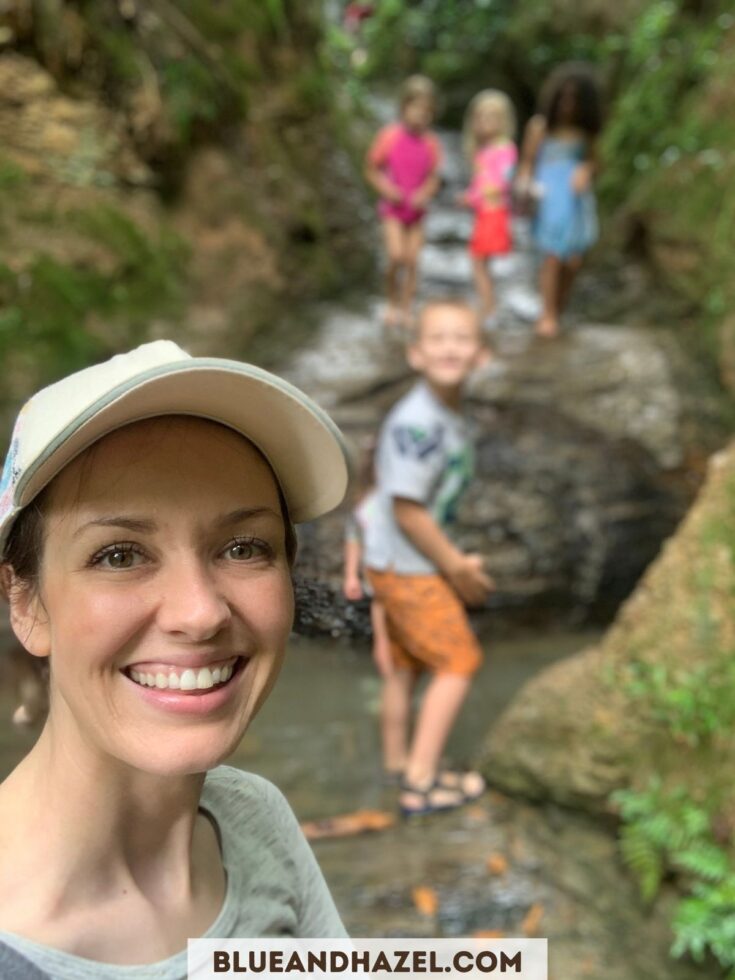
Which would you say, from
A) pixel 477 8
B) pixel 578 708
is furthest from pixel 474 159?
pixel 477 8

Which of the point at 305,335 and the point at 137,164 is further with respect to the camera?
the point at 305,335

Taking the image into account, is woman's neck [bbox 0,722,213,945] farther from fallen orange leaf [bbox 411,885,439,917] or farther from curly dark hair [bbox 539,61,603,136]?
curly dark hair [bbox 539,61,603,136]

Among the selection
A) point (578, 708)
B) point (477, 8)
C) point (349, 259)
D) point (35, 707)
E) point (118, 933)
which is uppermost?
point (477, 8)

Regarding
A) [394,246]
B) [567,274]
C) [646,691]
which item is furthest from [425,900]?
[567,274]

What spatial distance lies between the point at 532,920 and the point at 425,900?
327 millimetres

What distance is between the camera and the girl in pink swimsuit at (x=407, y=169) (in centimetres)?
641

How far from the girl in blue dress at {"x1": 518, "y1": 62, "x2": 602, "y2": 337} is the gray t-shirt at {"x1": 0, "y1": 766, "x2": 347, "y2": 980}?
637 centimetres

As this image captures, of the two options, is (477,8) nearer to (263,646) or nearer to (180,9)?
(180,9)

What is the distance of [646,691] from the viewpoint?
301cm

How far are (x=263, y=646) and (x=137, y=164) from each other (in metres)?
5.60

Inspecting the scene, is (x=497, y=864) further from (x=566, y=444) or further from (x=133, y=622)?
(x=566, y=444)

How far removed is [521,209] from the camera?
748cm

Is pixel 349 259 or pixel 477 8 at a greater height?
pixel 477 8

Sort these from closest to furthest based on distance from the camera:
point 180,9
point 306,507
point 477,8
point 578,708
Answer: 1. point 306,507
2. point 578,708
3. point 180,9
4. point 477,8
